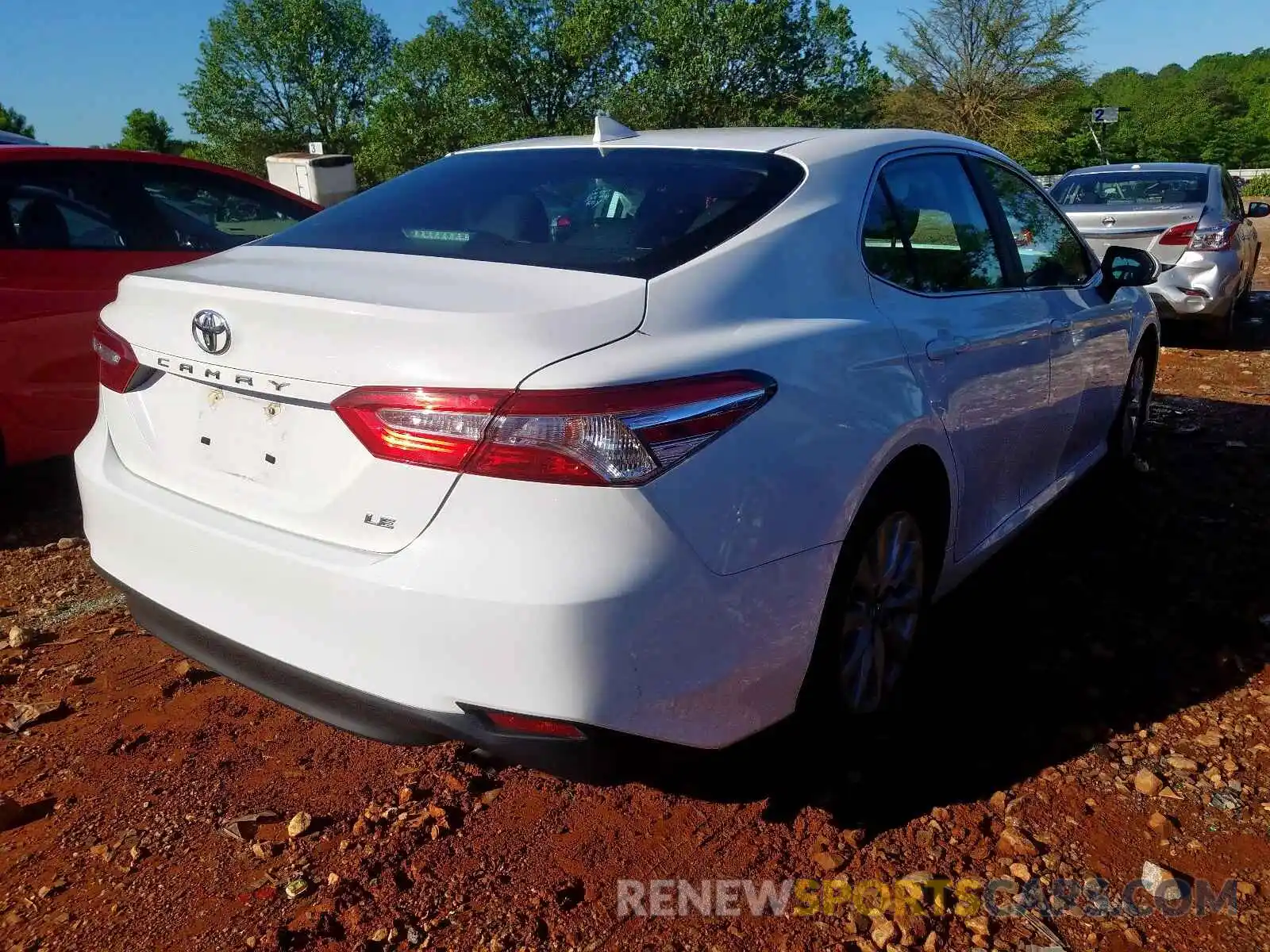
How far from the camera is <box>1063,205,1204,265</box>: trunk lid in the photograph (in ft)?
27.7

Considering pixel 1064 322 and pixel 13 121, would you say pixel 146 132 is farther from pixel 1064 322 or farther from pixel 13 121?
pixel 1064 322

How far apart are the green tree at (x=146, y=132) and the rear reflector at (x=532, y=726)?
3124 inches

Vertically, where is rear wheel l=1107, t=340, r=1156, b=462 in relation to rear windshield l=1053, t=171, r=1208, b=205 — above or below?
below

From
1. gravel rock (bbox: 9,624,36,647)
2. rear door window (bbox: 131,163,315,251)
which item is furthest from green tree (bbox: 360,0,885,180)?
gravel rock (bbox: 9,624,36,647)

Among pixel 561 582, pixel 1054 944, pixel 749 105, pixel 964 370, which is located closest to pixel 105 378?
pixel 561 582

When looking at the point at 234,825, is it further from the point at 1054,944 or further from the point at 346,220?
the point at 1054,944

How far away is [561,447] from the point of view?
70.2 inches

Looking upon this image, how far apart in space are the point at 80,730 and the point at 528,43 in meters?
44.3

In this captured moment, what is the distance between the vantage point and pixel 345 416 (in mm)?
1918

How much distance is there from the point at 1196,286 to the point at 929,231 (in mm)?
6510

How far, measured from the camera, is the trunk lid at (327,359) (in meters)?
1.86

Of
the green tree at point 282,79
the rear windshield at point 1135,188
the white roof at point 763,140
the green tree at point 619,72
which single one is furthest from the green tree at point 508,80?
the white roof at point 763,140

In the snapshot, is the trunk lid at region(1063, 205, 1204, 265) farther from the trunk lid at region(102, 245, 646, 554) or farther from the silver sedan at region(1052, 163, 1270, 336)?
the trunk lid at region(102, 245, 646, 554)

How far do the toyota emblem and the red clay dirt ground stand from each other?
117 centimetres
